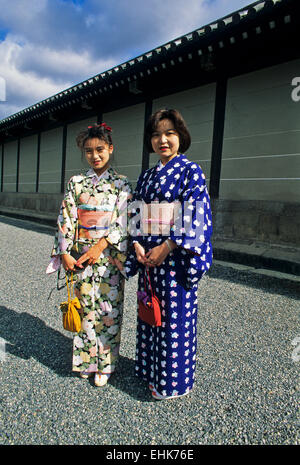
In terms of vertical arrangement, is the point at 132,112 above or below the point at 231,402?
above

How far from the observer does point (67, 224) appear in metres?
2.10

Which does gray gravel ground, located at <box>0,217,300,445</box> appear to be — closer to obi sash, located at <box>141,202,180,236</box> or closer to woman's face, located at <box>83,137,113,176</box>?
obi sash, located at <box>141,202,180,236</box>

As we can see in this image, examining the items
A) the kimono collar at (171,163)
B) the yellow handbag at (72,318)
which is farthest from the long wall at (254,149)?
the yellow handbag at (72,318)

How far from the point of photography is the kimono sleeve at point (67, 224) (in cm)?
210

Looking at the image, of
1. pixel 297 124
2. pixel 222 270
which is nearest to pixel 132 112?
pixel 297 124

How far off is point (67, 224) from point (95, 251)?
30 centimetres

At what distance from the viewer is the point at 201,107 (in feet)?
22.6

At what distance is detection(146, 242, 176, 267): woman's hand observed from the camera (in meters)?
1.82

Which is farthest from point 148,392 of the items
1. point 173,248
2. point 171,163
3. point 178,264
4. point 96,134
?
point 96,134

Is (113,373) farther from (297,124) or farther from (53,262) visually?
(297,124)

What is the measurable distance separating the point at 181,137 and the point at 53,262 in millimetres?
1322

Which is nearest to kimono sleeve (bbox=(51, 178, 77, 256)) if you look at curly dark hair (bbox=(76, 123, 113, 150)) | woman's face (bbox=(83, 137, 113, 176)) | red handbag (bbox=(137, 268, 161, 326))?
woman's face (bbox=(83, 137, 113, 176))

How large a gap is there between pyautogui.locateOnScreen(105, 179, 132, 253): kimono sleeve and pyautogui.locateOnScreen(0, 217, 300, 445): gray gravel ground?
989mm
